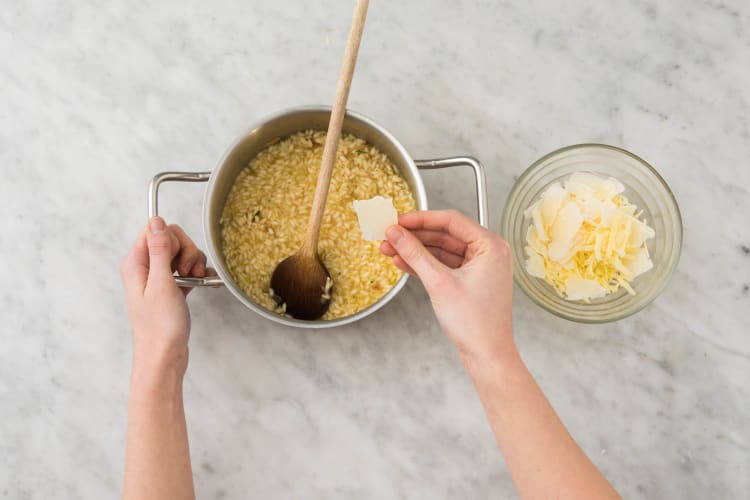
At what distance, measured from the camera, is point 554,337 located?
1.58 meters

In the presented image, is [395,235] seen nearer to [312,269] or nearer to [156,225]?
[312,269]

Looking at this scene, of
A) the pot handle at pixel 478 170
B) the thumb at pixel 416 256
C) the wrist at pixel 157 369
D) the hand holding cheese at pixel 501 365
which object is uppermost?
the pot handle at pixel 478 170

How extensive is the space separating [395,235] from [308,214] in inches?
11.1

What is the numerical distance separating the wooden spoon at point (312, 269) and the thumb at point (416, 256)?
0.50 ft

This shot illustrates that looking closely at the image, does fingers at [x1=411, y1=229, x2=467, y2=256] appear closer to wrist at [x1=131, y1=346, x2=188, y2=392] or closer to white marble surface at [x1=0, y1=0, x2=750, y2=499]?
white marble surface at [x1=0, y1=0, x2=750, y2=499]

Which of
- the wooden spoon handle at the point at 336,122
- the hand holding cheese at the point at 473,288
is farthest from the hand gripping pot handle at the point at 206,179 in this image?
the wooden spoon handle at the point at 336,122

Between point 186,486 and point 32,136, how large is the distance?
88cm

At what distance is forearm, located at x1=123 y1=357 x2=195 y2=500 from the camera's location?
1273 millimetres

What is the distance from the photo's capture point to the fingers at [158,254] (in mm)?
1298

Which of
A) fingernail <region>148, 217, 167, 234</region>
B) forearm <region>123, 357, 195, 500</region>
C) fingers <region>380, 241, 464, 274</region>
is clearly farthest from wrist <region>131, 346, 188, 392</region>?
fingers <region>380, 241, 464, 274</region>

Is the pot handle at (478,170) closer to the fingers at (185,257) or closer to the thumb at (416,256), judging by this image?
the thumb at (416,256)

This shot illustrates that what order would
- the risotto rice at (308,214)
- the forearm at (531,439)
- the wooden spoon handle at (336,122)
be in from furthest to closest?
the risotto rice at (308,214)
the forearm at (531,439)
the wooden spoon handle at (336,122)

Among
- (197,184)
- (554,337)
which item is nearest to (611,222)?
(554,337)

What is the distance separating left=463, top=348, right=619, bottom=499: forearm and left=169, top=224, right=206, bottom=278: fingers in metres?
0.59
